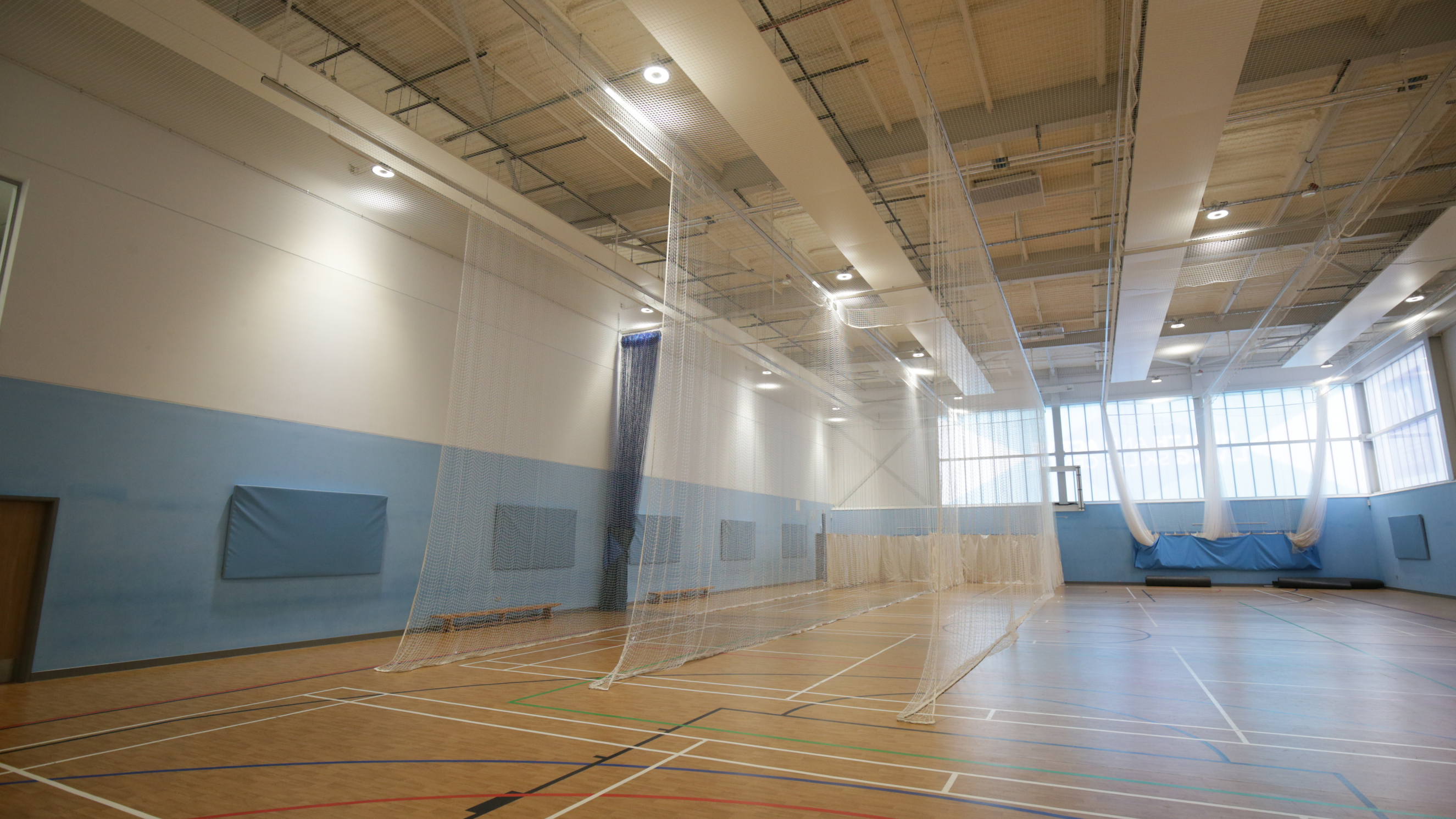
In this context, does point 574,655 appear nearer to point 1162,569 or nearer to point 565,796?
point 565,796

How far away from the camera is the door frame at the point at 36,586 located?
569 centimetres

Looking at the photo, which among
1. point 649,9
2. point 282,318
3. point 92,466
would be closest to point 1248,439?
point 649,9

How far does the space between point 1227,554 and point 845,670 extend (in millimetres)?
17797

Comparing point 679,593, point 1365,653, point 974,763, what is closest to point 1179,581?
point 1365,653

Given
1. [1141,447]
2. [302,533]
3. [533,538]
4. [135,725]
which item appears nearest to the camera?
[135,725]

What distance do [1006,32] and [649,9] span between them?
3.62 m

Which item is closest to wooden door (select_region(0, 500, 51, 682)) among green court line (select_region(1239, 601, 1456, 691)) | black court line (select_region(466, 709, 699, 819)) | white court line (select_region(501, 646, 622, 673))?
white court line (select_region(501, 646, 622, 673))

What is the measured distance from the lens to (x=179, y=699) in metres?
5.23

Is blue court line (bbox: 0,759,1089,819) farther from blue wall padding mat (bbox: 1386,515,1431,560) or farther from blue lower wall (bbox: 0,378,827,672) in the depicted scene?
blue wall padding mat (bbox: 1386,515,1431,560)

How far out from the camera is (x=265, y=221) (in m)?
7.59

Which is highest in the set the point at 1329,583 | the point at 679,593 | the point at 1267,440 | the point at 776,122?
the point at 776,122

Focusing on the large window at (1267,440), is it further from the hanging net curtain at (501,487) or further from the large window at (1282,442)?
the hanging net curtain at (501,487)

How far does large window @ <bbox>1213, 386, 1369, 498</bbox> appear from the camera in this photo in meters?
18.6

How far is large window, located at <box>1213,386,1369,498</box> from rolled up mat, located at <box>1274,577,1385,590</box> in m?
2.23
